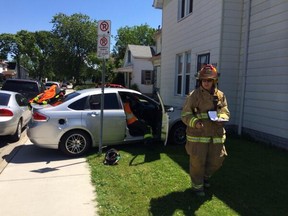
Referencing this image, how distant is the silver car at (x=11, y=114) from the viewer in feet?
29.5

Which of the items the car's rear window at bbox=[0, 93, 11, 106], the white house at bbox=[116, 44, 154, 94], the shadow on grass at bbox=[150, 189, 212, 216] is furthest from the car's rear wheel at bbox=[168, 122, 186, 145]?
the white house at bbox=[116, 44, 154, 94]

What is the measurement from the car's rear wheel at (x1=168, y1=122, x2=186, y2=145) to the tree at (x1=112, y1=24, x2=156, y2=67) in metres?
61.8

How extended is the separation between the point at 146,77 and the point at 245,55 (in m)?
29.5

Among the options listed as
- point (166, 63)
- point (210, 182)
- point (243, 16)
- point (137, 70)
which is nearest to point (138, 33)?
point (137, 70)

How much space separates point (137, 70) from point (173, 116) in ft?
102

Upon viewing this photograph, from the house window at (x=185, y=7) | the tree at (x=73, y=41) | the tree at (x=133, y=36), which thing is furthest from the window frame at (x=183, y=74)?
the tree at (x=133, y=36)

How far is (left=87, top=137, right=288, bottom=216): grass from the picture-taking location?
4.80 meters

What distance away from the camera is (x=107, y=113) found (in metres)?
8.21

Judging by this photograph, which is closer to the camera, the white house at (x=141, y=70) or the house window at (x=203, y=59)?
the house window at (x=203, y=59)

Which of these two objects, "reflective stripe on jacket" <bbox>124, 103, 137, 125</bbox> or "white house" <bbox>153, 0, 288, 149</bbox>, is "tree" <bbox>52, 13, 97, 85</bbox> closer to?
"white house" <bbox>153, 0, 288, 149</bbox>

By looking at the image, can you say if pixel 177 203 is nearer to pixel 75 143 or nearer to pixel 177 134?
pixel 75 143

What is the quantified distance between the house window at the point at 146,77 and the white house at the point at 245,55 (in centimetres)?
2433

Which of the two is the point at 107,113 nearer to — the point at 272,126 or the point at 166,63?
the point at 272,126

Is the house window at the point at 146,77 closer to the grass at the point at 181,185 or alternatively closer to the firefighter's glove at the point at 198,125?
the grass at the point at 181,185
